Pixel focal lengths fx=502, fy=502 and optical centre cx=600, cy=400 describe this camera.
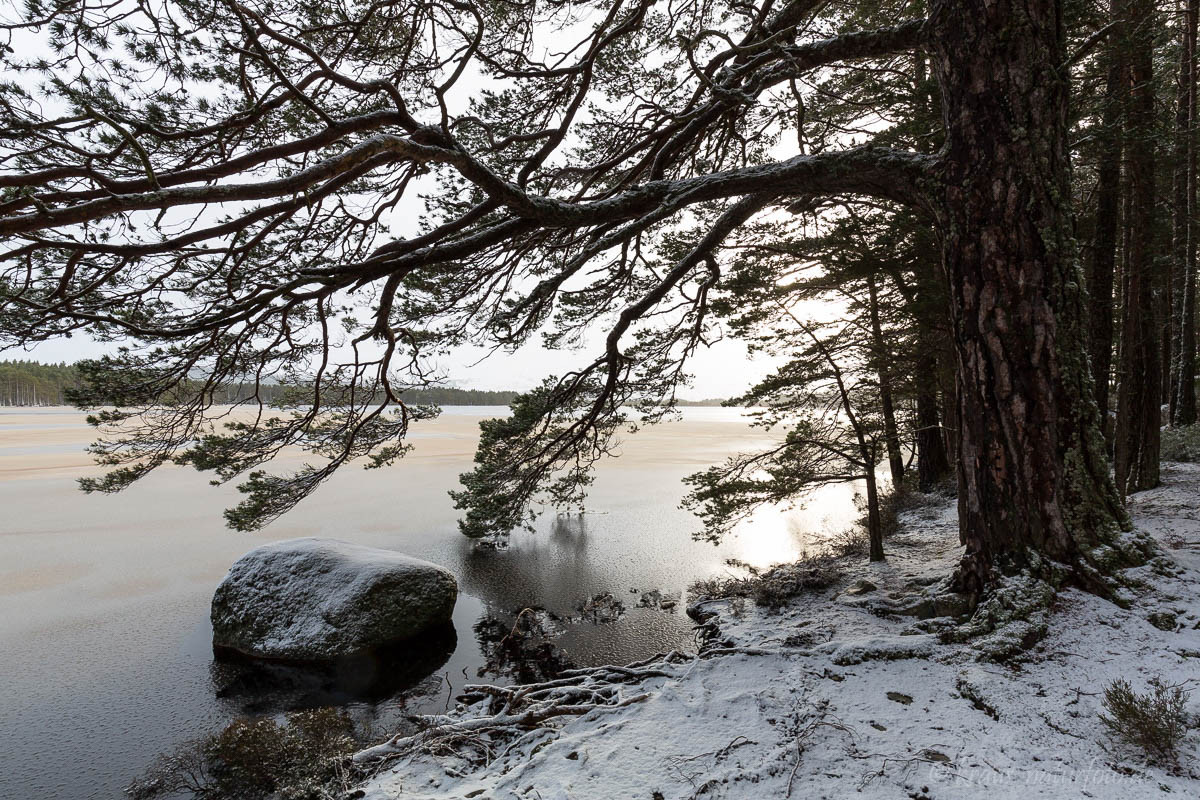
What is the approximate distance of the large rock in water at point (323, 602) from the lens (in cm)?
635

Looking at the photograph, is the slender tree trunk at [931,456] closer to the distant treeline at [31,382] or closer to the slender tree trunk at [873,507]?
the slender tree trunk at [873,507]

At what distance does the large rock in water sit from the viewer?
6348 mm

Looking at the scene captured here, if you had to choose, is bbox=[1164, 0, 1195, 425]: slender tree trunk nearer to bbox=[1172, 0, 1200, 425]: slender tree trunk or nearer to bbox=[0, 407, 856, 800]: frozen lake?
bbox=[1172, 0, 1200, 425]: slender tree trunk

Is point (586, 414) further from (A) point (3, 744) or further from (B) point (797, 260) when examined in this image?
(A) point (3, 744)

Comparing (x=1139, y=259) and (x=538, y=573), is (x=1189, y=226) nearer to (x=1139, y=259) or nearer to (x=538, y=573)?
(x=1139, y=259)

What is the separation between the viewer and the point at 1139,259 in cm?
591

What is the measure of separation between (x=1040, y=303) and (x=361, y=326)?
570 centimetres

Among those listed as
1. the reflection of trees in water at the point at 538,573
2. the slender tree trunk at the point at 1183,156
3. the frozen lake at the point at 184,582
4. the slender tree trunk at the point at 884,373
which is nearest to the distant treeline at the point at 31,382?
the frozen lake at the point at 184,582

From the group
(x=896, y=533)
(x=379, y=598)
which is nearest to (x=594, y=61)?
(x=379, y=598)

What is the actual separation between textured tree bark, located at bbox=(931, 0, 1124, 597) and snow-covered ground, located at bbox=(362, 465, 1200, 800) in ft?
1.44

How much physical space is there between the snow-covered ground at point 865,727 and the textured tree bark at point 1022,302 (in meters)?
0.44

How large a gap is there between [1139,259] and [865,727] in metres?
6.87

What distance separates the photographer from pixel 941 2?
3.44 meters

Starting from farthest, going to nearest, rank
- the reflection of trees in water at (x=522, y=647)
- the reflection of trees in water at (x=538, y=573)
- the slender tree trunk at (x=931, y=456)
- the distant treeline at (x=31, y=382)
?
the distant treeline at (x=31, y=382), the slender tree trunk at (x=931, y=456), the reflection of trees in water at (x=538, y=573), the reflection of trees in water at (x=522, y=647)
